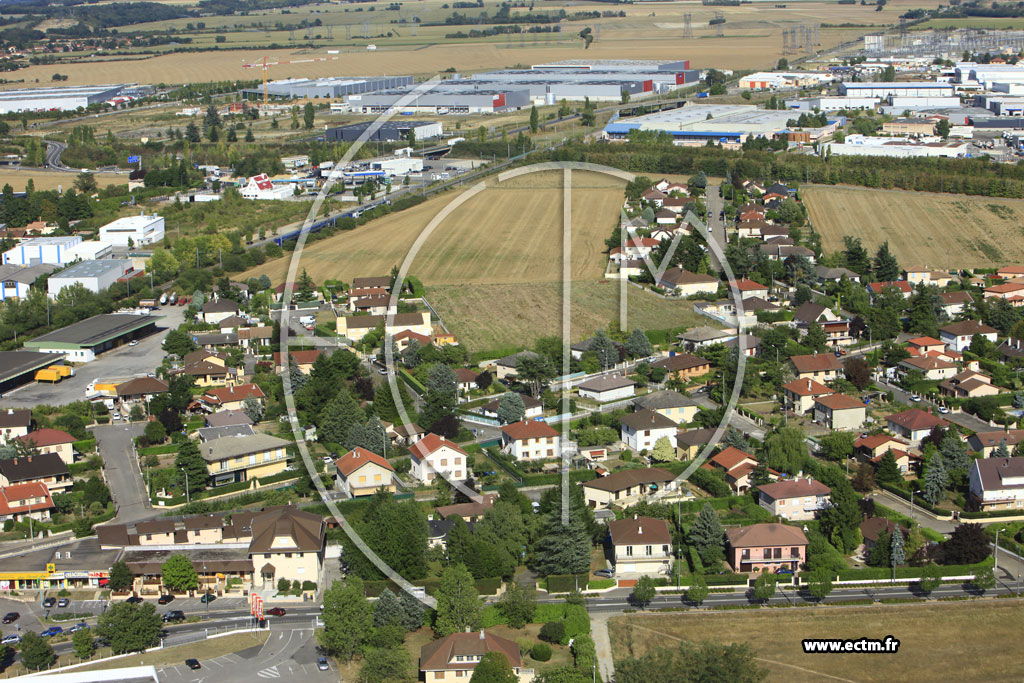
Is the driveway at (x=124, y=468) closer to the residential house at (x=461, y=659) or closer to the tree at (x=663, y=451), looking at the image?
the residential house at (x=461, y=659)

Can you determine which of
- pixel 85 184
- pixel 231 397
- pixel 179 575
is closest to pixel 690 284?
pixel 231 397

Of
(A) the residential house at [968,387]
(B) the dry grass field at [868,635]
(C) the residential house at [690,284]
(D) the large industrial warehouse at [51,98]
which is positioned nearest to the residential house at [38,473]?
(B) the dry grass field at [868,635]

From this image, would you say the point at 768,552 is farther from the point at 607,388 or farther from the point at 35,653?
the point at 35,653

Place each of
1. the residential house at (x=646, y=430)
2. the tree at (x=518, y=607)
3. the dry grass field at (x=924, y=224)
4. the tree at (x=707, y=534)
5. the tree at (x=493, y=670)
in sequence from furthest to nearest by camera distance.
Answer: the dry grass field at (x=924, y=224), the residential house at (x=646, y=430), the tree at (x=707, y=534), the tree at (x=518, y=607), the tree at (x=493, y=670)

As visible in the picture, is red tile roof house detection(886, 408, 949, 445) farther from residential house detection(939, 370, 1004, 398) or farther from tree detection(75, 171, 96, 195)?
tree detection(75, 171, 96, 195)

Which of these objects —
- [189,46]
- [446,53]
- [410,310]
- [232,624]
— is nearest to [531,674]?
[232,624]

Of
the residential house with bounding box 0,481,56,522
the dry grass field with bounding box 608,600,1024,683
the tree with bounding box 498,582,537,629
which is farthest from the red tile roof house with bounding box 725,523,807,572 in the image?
the residential house with bounding box 0,481,56,522
